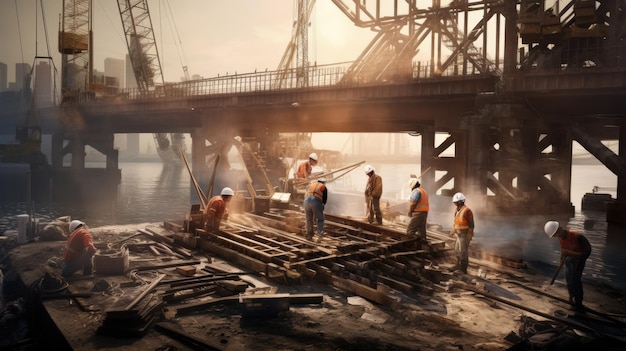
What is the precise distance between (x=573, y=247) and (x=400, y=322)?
13.5 ft

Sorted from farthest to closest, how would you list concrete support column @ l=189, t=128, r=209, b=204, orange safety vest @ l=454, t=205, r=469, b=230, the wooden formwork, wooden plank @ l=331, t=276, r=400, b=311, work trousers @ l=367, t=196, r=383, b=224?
concrete support column @ l=189, t=128, r=209, b=204 < work trousers @ l=367, t=196, r=383, b=224 < orange safety vest @ l=454, t=205, r=469, b=230 < the wooden formwork < wooden plank @ l=331, t=276, r=400, b=311

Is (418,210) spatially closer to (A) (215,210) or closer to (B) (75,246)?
(A) (215,210)

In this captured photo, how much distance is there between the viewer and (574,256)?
9.53 meters

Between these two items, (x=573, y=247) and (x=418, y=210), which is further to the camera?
(x=418, y=210)

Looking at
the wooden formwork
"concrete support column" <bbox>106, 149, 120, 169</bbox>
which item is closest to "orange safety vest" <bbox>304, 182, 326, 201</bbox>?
the wooden formwork

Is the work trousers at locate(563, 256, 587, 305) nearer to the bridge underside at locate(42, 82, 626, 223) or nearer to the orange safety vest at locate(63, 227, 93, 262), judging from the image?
the orange safety vest at locate(63, 227, 93, 262)

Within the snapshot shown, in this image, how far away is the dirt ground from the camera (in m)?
7.26

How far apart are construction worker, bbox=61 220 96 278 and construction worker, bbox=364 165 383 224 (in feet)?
26.9

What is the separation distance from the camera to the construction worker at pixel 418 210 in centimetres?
1280

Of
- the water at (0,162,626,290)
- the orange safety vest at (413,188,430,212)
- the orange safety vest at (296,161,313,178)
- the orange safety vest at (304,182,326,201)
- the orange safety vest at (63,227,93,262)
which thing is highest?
the orange safety vest at (296,161,313,178)

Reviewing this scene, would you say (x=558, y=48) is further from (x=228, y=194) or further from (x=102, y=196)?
(x=102, y=196)

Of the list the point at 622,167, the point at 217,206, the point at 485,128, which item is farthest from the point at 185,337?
the point at 622,167

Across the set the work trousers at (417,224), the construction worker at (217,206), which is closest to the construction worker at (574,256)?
the work trousers at (417,224)

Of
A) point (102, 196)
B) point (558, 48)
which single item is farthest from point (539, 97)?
point (102, 196)
